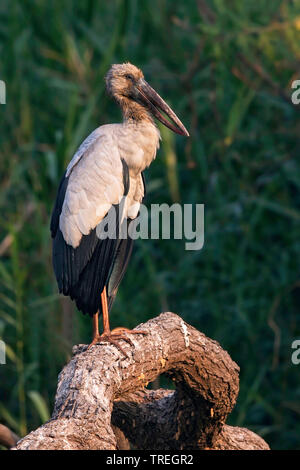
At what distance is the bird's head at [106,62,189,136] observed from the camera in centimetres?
316

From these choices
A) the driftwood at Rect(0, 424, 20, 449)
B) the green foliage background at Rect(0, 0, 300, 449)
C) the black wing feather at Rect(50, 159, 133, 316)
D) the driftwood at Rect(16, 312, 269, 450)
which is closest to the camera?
the driftwood at Rect(16, 312, 269, 450)

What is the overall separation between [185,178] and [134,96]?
1.76 meters

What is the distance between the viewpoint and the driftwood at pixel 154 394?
2188 millimetres

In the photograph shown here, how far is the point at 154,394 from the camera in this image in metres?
2.98

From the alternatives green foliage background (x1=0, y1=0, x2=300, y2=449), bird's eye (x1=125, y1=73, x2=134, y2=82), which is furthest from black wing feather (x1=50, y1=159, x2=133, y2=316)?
green foliage background (x1=0, y1=0, x2=300, y2=449)

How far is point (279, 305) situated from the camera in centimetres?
448

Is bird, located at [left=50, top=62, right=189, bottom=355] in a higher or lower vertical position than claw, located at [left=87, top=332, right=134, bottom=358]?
higher

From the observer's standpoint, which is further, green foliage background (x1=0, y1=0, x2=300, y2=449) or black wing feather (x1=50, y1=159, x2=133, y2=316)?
green foliage background (x1=0, y1=0, x2=300, y2=449)

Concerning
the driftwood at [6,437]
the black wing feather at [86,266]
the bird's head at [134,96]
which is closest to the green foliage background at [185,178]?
the black wing feather at [86,266]

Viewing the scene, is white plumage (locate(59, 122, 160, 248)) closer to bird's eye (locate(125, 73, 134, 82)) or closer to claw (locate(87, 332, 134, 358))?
bird's eye (locate(125, 73, 134, 82))

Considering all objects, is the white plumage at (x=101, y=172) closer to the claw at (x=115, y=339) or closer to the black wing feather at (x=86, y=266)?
the black wing feather at (x=86, y=266)

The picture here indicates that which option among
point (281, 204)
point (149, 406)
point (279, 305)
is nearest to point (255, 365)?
point (279, 305)

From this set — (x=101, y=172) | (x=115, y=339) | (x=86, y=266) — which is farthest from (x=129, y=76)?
(x=115, y=339)

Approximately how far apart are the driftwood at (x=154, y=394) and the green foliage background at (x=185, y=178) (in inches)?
44.4
